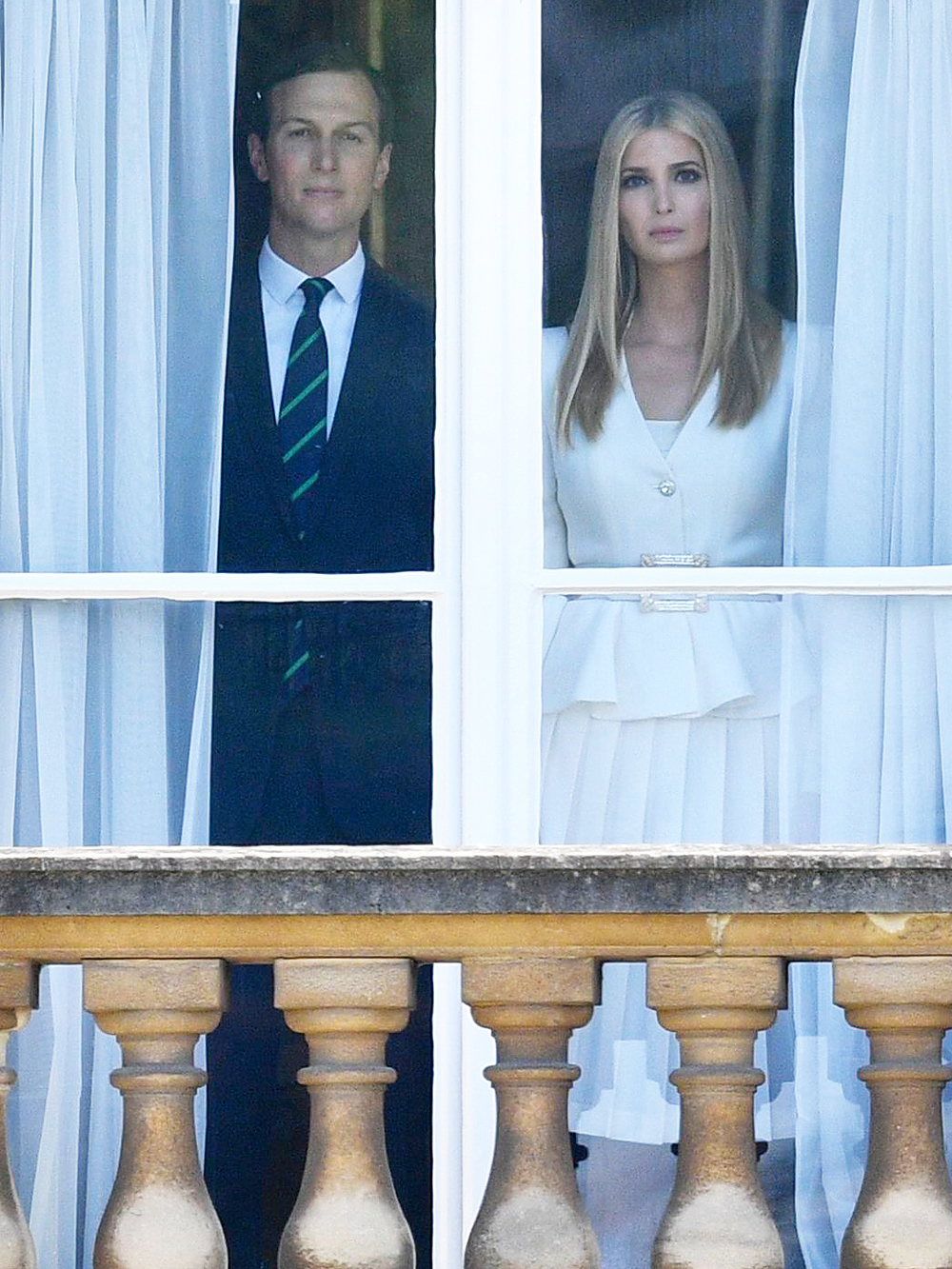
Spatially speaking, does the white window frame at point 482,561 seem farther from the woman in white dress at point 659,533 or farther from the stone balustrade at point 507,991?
the stone balustrade at point 507,991

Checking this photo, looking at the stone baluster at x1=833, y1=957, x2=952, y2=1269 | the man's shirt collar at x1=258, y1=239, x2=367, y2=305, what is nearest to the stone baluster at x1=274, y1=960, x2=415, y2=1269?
the stone baluster at x1=833, y1=957, x2=952, y2=1269

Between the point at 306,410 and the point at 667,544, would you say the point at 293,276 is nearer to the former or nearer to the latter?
the point at 306,410

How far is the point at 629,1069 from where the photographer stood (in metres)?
3.59

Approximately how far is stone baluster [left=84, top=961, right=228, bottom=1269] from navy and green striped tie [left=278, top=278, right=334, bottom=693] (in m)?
0.99

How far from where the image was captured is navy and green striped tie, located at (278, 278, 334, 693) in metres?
3.70

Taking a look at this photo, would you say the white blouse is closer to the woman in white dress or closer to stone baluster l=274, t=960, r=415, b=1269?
the woman in white dress

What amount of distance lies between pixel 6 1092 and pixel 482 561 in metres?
1.17

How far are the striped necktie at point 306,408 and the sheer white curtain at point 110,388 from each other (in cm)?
11

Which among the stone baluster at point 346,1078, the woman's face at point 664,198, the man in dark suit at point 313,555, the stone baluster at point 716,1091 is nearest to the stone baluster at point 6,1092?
the stone baluster at point 346,1078

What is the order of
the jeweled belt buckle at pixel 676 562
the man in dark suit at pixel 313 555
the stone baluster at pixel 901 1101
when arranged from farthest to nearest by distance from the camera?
the jeweled belt buckle at pixel 676 562, the man in dark suit at pixel 313 555, the stone baluster at pixel 901 1101

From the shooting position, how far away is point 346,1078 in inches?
108

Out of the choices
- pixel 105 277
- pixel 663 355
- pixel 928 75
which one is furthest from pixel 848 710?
pixel 105 277

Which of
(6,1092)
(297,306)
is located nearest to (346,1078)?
(6,1092)

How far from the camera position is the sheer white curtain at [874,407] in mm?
3641
